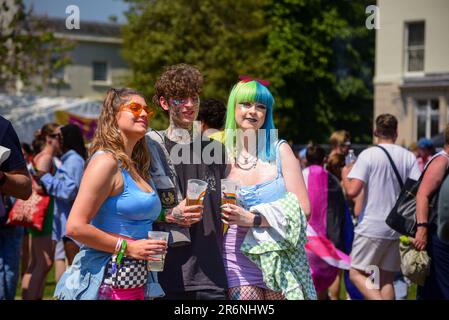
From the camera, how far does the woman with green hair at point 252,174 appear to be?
469 centimetres

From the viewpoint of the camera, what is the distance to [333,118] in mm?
40562

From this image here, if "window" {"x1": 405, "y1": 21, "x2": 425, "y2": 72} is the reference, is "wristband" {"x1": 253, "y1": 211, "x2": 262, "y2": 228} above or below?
below

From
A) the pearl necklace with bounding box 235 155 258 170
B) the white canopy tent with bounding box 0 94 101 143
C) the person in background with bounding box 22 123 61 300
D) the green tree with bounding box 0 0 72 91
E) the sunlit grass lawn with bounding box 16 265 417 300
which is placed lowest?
the sunlit grass lawn with bounding box 16 265 417 300

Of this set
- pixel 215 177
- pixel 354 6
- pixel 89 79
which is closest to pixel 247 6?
pixel 354 6

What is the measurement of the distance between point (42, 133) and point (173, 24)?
93.3ft

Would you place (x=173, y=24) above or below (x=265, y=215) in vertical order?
above

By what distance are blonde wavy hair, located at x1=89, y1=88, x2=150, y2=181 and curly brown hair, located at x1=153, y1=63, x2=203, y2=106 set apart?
0.38 metres

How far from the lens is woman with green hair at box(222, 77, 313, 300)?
15.4 ft

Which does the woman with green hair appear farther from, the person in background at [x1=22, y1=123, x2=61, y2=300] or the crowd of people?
the person in background at [x1=22, y1=123, x2=61, y2=300]

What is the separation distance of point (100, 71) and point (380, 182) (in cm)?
4347

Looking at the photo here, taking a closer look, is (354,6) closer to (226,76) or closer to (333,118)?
(333,118)

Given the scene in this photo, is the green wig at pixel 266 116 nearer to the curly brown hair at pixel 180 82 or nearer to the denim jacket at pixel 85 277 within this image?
the curly brown hair at pixel 180 82

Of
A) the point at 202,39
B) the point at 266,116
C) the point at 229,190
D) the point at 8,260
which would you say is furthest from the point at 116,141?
the point at 202,39

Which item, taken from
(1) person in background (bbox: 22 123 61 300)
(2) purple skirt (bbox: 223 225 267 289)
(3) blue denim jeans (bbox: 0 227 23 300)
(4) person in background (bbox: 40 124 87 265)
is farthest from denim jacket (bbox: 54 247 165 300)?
(1) person in background (bbox: 22 123 61 300)
